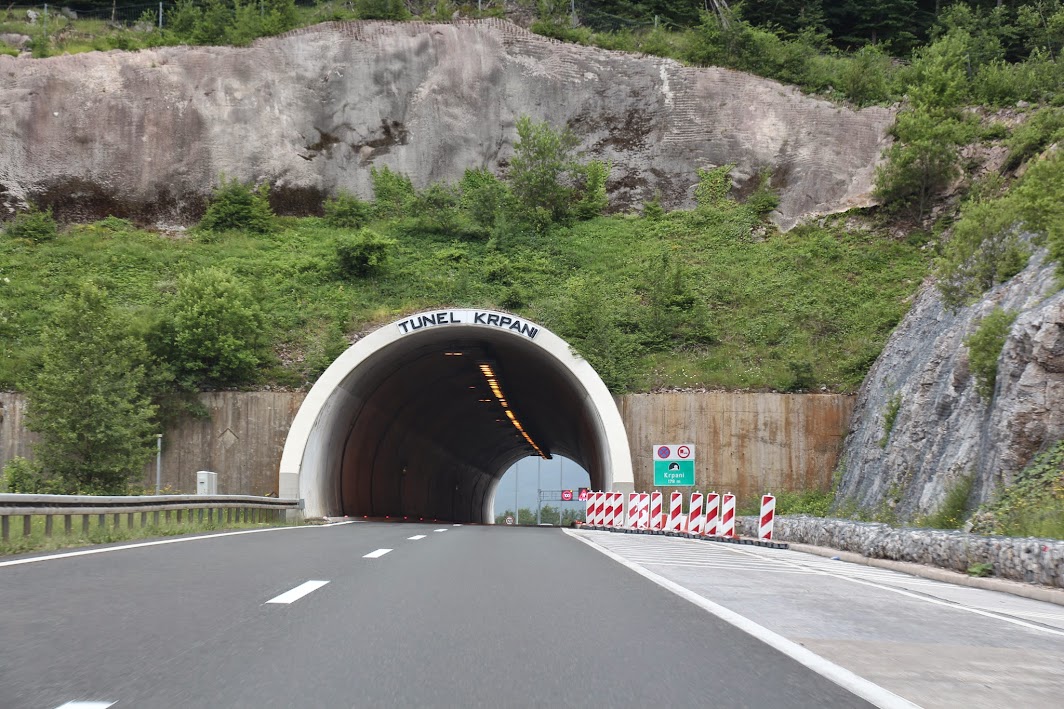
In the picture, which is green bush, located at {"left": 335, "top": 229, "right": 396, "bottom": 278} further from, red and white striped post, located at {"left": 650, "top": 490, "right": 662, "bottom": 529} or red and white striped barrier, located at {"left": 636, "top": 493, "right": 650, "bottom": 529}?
red and white striped post, located at {"left": 650, "top": 490, "right": 662, "bottom": 529}

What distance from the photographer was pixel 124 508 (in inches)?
691

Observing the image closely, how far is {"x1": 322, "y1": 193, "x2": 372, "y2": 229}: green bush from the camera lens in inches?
1857

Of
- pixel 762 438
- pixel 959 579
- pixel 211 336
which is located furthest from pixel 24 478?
pixel 959 579

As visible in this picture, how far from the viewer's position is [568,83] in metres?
51.5

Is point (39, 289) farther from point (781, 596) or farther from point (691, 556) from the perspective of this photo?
point (781, 596)

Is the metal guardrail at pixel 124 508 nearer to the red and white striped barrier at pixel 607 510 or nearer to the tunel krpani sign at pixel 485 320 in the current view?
the tunel krpani sign at pixel 485 320

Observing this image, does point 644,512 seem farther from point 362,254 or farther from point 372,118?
point 372,118

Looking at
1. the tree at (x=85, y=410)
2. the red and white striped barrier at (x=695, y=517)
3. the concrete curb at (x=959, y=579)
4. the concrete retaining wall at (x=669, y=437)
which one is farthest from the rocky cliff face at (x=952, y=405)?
the tree at (x=85, y=410)

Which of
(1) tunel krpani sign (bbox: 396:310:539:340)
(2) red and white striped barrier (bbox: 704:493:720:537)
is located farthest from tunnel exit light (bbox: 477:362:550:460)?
(2) red and white striped barrier (bbox: 704:493:720:537)

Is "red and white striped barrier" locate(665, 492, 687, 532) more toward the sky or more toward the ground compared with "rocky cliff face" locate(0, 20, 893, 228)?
more toward the ground

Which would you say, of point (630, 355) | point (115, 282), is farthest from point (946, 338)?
point (115, 282)

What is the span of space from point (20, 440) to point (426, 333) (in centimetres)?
1233

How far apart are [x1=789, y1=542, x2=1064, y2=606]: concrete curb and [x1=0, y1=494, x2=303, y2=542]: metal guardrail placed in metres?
11.4

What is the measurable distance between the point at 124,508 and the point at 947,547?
495 inches
